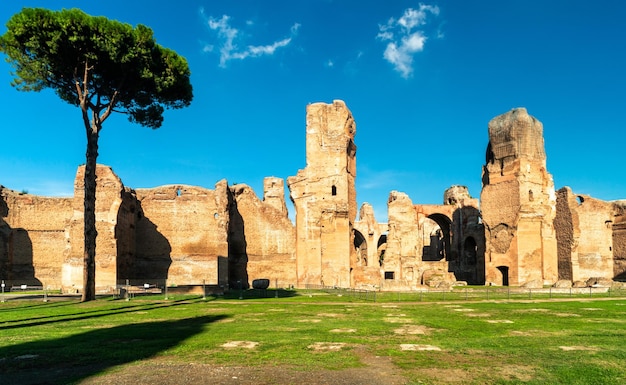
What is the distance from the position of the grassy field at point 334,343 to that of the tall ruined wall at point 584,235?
25.2 meters

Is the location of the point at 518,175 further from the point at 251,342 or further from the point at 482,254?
the point at 251,342

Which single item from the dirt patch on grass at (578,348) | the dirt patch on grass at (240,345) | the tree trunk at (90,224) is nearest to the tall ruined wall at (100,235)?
the tree trunk at (90,224)

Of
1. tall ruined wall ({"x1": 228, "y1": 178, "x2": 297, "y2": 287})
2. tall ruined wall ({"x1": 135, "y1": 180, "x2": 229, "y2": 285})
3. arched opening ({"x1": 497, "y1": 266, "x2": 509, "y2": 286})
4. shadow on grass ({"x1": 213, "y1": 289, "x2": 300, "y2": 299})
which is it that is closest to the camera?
shadow on grass ({"x1": 213, "y1": 289, "x2": 300, "y2": 299})

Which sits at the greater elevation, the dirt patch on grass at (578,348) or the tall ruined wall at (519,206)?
the tall ruined wall at (519,206)

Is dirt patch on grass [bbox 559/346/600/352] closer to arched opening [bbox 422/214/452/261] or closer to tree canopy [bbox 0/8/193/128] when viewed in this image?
tree canopy [bbox 0/8/193/128]

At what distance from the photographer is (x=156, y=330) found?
31.8 ft

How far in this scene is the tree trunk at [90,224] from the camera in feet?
56.5

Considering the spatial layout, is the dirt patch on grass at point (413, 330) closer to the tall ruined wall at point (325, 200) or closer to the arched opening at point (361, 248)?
the tall ruined wall at point (325, 200)

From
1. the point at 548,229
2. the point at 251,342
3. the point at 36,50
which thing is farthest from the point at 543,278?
the point at 36,50

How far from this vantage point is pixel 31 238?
29.0 meters

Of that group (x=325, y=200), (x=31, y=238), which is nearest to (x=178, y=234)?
(x=31, y=238)

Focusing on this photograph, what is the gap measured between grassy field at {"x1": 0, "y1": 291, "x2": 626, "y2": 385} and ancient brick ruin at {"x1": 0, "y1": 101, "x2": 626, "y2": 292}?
1394cm

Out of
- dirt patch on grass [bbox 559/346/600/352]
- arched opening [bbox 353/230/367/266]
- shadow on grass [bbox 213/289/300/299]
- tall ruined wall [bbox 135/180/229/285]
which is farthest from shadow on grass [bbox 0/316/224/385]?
arched opening [bbox 353/230/367/266]

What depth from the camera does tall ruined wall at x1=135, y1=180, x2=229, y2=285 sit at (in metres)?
28.8
